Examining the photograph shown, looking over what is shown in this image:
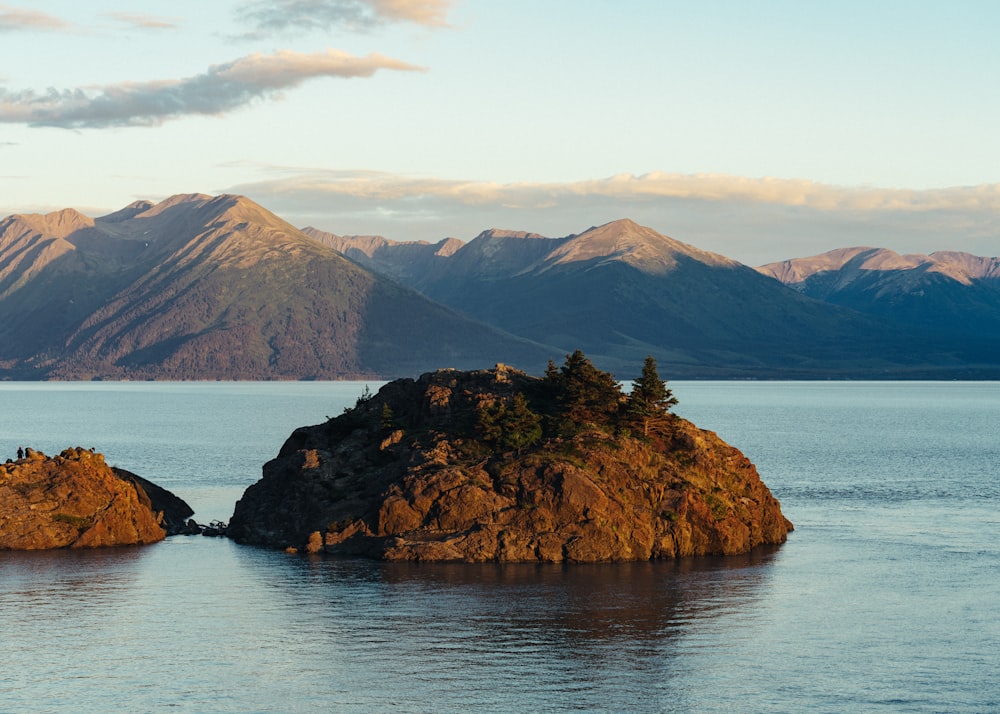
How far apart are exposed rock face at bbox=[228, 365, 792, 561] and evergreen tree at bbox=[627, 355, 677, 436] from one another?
147 centimetres

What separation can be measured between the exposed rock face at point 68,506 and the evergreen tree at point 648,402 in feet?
132

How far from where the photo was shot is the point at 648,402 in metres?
103

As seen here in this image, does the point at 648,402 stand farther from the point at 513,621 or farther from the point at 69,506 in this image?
the point at 69,506

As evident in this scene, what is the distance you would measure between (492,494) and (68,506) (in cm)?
3371

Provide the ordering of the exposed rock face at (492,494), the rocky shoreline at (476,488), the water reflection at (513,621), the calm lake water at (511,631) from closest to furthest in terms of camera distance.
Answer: the calm lake water at (511,631)
the water reflection at (513,621)
the exposed rock face at (492,494)
the rocky shoreline at (476,488)

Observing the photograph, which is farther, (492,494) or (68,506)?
(68,506)

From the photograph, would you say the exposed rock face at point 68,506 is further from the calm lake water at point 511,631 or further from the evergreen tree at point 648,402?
the evergreen tree at point 648,402

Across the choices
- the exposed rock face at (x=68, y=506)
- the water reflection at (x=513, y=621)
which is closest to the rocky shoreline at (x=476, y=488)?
the exposed rock face at (x=68, y=506)

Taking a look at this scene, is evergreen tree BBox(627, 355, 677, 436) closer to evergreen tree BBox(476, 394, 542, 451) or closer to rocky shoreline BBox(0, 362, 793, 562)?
rocky shoreline BBox(0, 362, 793, 562)

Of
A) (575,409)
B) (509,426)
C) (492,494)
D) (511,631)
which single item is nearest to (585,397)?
(575,409)

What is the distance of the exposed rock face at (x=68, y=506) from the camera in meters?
97.0

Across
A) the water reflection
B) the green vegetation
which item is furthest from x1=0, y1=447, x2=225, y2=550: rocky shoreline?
the green vegetation

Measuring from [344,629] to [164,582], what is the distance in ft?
64.9

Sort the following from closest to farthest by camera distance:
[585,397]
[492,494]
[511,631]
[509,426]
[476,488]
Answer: [511,631] → [476,488] → [492,494] → [509,426] → [585,397]
